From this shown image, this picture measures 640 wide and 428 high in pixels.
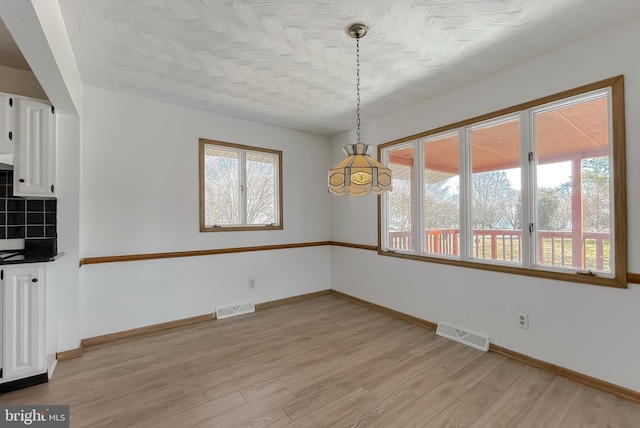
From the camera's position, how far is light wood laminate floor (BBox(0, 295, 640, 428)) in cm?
179

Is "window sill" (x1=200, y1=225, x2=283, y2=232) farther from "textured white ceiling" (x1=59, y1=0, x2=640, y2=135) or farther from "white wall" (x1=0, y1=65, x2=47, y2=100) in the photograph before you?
"white wall" (x1=0, y1=65, x2=47, y2=100)

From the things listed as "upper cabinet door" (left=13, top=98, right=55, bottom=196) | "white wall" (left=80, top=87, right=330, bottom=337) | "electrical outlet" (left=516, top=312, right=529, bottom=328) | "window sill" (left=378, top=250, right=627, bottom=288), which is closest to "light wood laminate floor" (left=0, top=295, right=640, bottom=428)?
"electrical outlet" (left=516, top=312, right=529, bottom=328)

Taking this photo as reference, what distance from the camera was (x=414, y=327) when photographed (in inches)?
128

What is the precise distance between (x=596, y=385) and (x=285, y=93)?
3680 millimetres

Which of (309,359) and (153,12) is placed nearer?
(153,12)

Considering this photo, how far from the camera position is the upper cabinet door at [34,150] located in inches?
89.6

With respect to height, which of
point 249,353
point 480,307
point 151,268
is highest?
point 151,268

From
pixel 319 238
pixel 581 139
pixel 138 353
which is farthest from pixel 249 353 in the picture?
pixel 581 139

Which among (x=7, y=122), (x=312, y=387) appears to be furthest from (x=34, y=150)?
(x=312, y=387)

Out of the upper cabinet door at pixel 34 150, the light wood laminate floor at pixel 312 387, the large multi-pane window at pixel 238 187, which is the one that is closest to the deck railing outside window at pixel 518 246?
the light wood laminate floor at pixel 312 387

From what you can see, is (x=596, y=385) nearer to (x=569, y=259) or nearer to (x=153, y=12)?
(x=569, y=259)

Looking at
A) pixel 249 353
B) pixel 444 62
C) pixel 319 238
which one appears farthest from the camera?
pixel 319 238

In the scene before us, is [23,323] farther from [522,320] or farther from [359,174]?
Answer: [522,320]

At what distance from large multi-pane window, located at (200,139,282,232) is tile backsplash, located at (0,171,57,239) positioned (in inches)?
53.7
